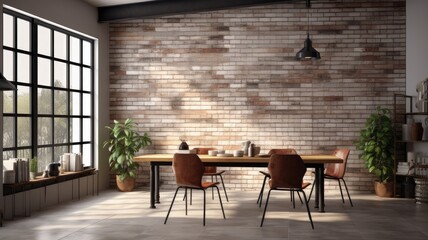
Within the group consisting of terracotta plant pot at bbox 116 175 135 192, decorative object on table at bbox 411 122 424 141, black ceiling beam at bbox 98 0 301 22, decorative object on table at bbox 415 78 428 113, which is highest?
black ceiling beam at bbox 98 0 301 22

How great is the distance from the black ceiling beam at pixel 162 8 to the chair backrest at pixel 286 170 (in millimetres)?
3694

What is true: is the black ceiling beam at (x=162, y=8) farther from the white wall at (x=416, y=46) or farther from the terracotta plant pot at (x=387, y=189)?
the terracotta plant pot at (x=387, y=189)

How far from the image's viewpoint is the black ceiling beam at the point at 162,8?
9.18 m

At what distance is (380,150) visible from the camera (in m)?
8.88

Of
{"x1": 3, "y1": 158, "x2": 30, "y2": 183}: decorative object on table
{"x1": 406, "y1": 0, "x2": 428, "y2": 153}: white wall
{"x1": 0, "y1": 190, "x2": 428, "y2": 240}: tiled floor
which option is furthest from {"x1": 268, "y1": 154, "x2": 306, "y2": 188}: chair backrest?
{"x1": 406, "y1": 0, "x2": 428, "y2": 153}: white wall

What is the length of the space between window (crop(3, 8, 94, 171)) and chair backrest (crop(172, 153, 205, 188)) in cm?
232

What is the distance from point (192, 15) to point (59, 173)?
390 cm

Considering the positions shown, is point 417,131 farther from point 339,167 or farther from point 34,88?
point 34,88

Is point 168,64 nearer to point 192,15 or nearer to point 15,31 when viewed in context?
point 192,15

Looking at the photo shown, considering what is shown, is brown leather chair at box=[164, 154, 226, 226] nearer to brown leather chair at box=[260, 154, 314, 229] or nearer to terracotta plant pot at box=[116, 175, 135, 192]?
brown leather chair at box=[260, 154, 314, 229]

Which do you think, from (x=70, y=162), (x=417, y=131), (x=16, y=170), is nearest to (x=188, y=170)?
(x=16, y=170)

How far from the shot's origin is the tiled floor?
586 centimetres

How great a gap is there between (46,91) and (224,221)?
344cm

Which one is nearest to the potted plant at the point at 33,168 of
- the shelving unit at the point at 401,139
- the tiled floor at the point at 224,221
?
the tiled floor at the point at 224,221
